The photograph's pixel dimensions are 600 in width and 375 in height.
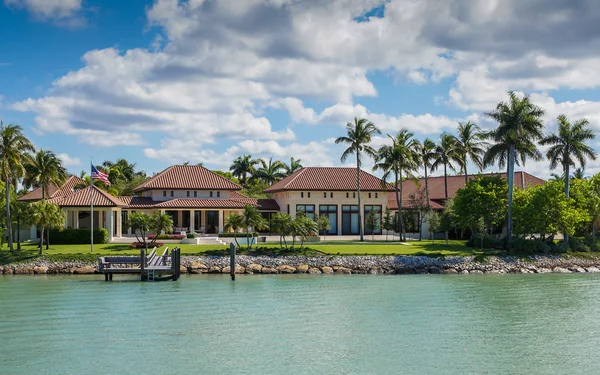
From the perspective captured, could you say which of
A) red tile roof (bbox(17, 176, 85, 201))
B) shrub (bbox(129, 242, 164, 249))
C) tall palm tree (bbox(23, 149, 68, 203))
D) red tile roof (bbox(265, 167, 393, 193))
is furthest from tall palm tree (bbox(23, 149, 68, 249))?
red tile roof (bbox(265, 167, 393, 193))

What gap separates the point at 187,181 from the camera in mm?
69062

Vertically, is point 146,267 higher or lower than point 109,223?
lower

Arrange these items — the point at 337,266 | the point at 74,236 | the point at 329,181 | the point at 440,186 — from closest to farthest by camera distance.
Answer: the point at 337,266
the point at 74,236
the point at 329,181
the point at 440,186

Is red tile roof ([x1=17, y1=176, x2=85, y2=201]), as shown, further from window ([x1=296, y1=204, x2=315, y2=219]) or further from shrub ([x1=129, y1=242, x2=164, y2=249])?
window ([x1=296, y1=204, x2=315, y2=219])

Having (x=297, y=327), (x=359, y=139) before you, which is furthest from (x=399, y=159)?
(x=297, y=327)

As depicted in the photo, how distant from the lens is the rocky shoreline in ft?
156

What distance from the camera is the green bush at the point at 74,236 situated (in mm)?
56719

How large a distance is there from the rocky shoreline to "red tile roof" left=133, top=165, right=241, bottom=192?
1961cm

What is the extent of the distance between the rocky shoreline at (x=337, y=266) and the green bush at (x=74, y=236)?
842cm

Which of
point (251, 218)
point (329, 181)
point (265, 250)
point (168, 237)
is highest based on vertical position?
point (329, 181)

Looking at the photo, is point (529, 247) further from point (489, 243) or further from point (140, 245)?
point (140, 245)

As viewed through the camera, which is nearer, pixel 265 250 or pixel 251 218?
pixel 251 218

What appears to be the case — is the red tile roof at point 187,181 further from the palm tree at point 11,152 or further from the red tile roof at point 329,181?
the palm tree at point 11,152

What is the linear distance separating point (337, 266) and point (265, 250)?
231 inches
